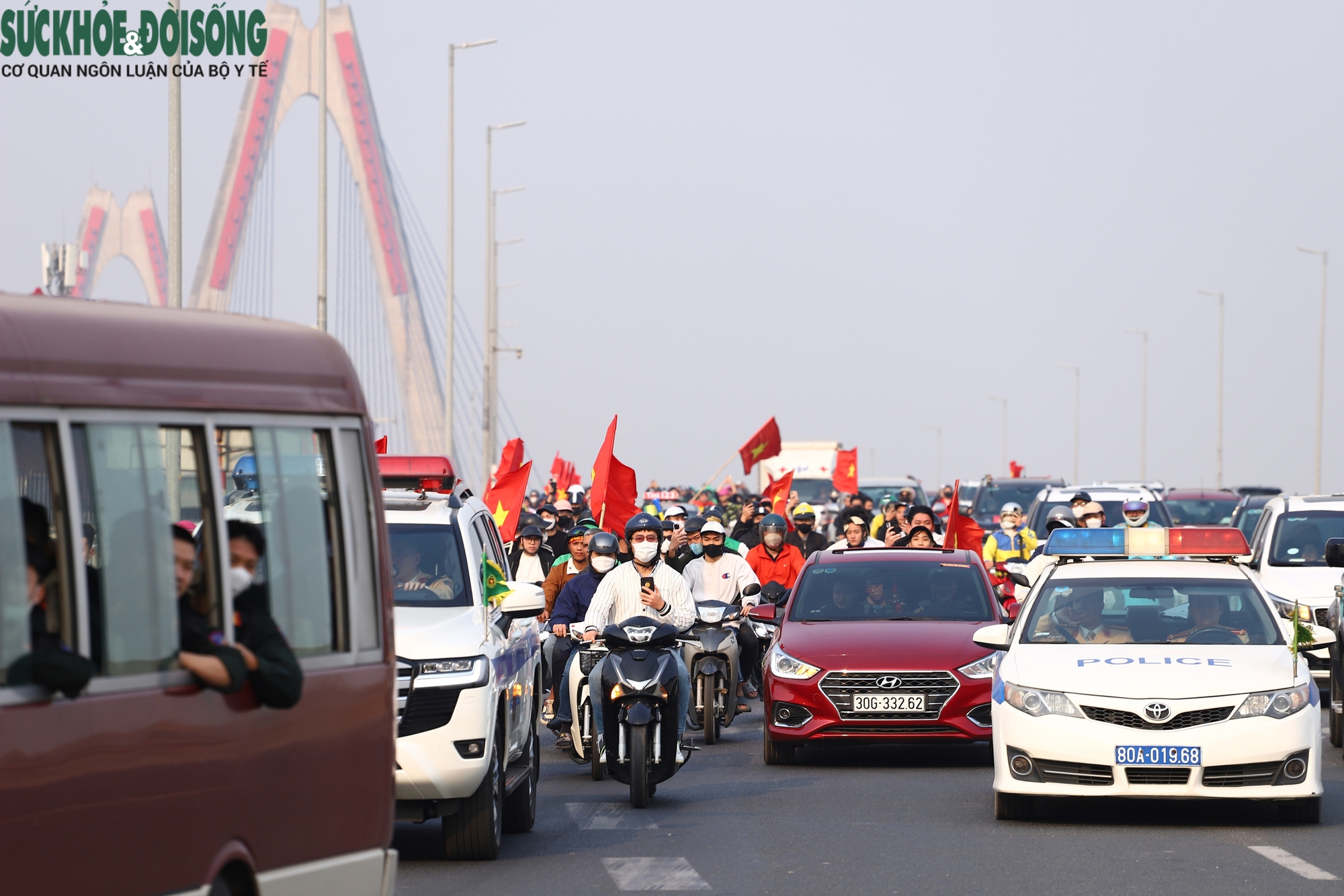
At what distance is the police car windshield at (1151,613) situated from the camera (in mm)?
12195

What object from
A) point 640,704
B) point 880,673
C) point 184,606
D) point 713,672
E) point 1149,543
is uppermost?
point 184,606

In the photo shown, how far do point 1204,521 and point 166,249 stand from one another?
17.8 m

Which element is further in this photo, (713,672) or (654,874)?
(713,672)

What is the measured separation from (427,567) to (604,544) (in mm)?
3105

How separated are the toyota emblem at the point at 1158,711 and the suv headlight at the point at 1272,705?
13.2 inches

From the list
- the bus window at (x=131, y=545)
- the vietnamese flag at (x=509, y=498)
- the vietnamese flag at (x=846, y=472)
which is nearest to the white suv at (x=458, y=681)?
the bus window at (x=131, y=545)

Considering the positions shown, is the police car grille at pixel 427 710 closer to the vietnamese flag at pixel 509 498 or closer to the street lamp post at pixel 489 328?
the vietnamese flag at pixel 509 498

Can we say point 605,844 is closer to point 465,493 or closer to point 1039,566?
point 465,493

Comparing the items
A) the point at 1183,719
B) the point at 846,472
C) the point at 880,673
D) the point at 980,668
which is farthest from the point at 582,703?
the point at 846,472

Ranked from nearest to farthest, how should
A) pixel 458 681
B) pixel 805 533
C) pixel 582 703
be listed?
pixel 458 681 → pixel 582 703 → pixel 805 533

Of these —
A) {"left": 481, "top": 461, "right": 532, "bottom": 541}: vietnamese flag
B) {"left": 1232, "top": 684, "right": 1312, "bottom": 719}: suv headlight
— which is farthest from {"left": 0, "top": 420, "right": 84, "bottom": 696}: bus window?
{"left": 481, "top": 461, "right": 532, "bottom": 541}: vietnamese flag

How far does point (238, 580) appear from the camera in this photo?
630 centimetres

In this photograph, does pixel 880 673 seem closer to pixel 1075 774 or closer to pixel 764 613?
pixel 764 613

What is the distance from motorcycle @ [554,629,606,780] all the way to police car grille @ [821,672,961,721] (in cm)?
173
